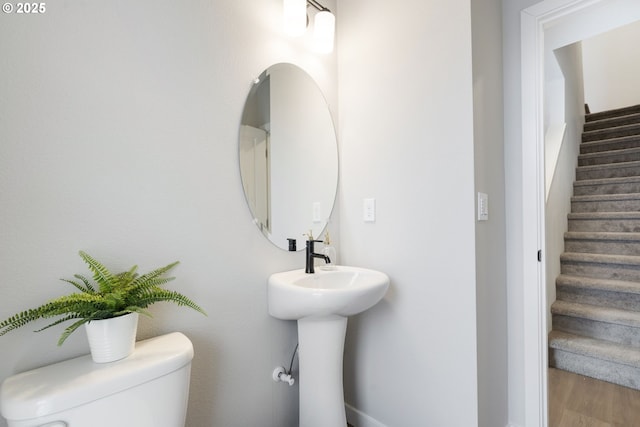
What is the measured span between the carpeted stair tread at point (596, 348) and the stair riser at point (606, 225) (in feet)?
3.83

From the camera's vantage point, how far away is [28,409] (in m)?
0.65

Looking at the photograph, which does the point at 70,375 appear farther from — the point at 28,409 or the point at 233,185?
the point at 233,185

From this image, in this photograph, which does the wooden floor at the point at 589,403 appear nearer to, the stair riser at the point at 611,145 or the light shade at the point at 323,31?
the light shade at the point at 323,31

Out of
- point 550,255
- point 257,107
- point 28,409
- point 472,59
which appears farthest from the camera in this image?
point 550,255

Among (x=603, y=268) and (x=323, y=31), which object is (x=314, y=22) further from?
(x=603, y=268)

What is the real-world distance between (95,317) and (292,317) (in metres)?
0.66

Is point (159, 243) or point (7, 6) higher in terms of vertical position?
point (7, 6)

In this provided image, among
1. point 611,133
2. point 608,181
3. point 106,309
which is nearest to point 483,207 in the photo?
point 106,309

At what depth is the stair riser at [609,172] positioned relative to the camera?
3050mm

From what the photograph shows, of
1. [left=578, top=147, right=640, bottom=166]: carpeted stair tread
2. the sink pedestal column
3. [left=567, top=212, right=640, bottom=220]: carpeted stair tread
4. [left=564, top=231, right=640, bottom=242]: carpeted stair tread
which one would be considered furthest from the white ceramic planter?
[left=578, top=147, right=640, bottom=166]: carpeted stair tread

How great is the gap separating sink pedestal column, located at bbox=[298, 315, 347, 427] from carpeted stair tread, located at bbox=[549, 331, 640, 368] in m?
1.87

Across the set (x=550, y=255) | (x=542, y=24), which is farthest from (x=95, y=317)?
(x=550, y=255)

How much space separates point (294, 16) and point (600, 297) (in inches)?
118

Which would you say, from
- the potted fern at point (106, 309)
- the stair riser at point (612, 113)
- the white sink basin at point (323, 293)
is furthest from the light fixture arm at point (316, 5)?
the stair riser at point (612, 113)
